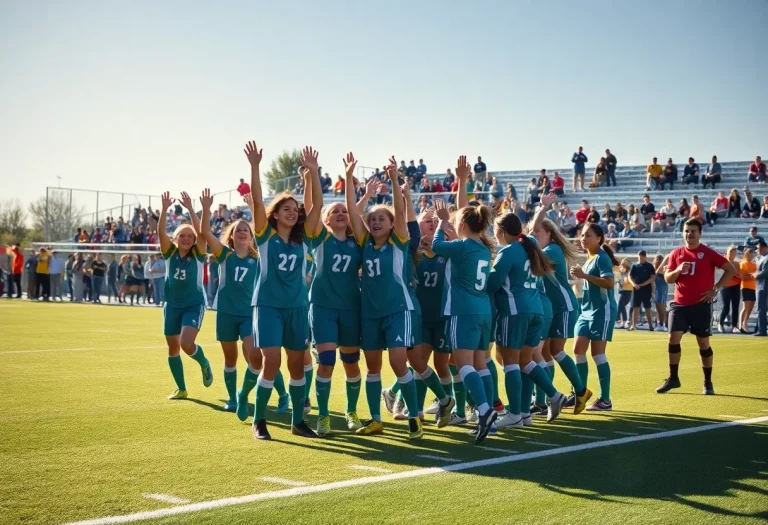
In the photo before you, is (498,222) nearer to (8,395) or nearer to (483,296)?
(483,296)

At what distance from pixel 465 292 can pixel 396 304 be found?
0.63 m

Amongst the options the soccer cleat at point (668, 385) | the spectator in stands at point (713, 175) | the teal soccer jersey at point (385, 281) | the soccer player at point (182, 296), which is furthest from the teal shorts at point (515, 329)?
the spectator in stands at point (713, 175)

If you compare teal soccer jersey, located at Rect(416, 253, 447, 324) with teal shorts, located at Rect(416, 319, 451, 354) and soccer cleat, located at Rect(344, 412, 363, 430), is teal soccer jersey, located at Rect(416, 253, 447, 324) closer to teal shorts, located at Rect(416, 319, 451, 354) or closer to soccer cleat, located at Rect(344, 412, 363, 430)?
teal shorts, located at Rect(416, 319, 451, 354)

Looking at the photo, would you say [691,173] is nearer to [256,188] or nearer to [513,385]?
[513,385]

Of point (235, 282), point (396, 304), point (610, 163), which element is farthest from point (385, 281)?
point (610, 163)

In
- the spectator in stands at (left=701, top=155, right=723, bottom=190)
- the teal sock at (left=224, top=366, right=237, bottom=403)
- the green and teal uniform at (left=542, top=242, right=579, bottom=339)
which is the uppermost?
the spectator in stands at (left=701, top=155, right=723, bottom=190)

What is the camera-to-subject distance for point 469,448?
23.9ft

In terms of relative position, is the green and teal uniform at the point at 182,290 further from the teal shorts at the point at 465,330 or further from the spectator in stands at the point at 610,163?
the spectator in stands at the point at 610,163

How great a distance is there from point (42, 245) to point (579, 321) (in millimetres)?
37101

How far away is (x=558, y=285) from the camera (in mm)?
9586

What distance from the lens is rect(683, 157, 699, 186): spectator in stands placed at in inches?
1228

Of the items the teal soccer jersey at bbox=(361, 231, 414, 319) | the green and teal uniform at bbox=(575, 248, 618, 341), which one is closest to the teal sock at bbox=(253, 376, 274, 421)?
the teal soccer jersey at bbox=(361, 231, 414, 319)

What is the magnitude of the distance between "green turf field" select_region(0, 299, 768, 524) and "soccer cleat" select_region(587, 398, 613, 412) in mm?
237

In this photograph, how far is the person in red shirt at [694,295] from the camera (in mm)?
10898
